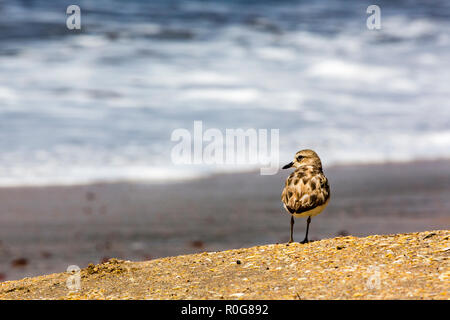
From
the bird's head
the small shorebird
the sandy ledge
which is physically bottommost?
the sandy ledge

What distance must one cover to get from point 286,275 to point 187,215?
5.32 meters

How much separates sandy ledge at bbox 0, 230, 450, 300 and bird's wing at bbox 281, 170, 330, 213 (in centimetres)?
37

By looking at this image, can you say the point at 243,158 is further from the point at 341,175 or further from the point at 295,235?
Answer: the point at 295,235

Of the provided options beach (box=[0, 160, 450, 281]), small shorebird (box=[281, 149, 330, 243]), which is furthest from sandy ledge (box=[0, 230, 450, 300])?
beach (box=[0, 160, 450, 281])

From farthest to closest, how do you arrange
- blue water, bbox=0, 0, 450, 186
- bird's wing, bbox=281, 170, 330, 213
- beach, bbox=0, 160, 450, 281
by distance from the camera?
blue water, bbox=0, 0, 450, 186 < beach, bbox=0, 160, 450, 281 < bird's wing, bbox=281, 170, 330, 213

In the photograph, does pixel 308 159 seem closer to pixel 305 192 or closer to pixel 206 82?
pixel 305 192

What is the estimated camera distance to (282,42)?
74.2 ft

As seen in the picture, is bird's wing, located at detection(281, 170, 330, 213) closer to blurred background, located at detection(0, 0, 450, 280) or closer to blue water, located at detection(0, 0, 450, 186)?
blurred background, located at detection(0, 0, 450, 280)

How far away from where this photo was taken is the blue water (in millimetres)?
13742

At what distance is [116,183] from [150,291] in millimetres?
7408

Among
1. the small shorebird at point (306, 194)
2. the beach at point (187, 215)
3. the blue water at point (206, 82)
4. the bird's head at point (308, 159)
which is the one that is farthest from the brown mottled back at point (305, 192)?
the blue water at point (206, 82)

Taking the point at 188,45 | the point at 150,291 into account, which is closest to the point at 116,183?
the point at 150,291

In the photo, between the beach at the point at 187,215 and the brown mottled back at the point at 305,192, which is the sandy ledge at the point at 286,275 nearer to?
the brown mottled back at the point at 305,192

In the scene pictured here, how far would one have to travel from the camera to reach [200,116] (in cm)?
1569
